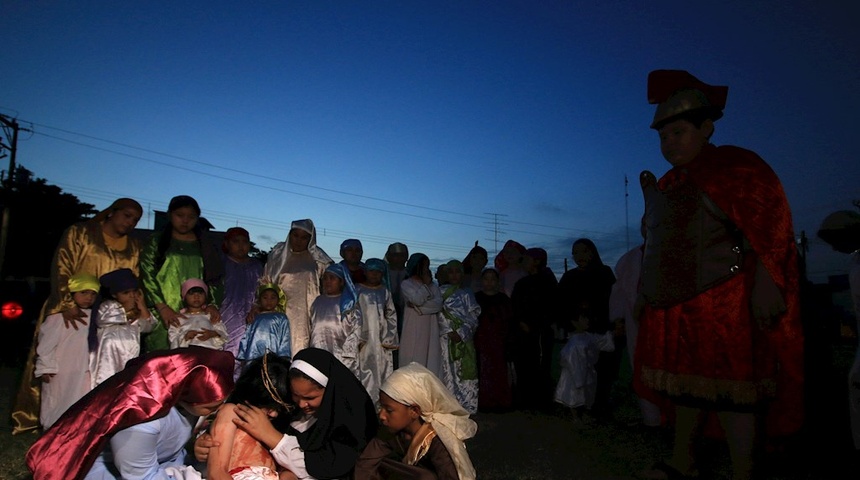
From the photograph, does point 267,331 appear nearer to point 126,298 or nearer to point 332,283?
point 332,283

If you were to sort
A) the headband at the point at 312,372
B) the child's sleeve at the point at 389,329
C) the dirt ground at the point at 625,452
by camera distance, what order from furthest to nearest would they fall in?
the child's sleeve at the point at 389,329 < the dirt ground at the point at 625,452 < the headband at the point at 312,372

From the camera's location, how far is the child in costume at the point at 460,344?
6035mm

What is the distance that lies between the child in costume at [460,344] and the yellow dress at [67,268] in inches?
126

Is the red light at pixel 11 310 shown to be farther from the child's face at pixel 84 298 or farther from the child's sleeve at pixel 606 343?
the child's sleeve at pixel 606 343

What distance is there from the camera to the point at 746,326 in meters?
2.83

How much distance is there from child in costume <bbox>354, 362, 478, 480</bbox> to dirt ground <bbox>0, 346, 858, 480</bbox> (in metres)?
1.02

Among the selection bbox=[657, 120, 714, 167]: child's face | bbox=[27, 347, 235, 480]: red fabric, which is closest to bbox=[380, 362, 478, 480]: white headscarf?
bbox=[27, 347, 235, 480]: red fabric

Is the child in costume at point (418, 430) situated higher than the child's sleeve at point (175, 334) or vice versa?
the child's sleeve at point (175, 334)

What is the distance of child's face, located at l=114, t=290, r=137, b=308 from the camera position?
4555 mm

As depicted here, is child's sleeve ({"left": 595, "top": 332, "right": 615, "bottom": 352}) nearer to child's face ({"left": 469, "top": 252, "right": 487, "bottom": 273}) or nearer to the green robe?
child's face ({"left": 469, "top": 252, "right": 487, "bottom": 273})

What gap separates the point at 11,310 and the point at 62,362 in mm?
4893

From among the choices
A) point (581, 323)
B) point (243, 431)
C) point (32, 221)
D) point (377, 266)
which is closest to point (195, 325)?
point (377, 266)

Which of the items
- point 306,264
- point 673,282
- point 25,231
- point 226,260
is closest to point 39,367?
point 226,260

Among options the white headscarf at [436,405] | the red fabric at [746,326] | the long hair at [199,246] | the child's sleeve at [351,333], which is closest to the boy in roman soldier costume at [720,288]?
the red fabric at [746,326]
